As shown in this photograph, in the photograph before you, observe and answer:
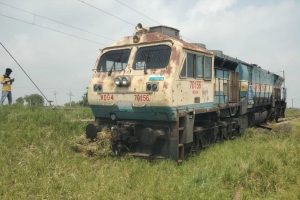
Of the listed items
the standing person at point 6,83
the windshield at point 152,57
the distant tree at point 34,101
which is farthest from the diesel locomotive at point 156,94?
the distant tree at point 34,101

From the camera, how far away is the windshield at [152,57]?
957cm

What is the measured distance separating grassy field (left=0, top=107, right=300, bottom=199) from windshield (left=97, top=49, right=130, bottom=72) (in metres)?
2.41

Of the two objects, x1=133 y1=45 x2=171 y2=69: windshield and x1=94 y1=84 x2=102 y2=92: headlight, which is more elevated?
x1=133 y1=45 x2=171 y2=69: windshield

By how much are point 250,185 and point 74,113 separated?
9562mm

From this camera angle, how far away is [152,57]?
9812 mm

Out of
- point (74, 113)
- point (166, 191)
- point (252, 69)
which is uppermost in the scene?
point (252, 69)

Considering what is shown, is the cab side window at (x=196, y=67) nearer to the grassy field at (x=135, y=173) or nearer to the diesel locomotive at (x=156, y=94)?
the diesel locomotive at (x=156, y=94)

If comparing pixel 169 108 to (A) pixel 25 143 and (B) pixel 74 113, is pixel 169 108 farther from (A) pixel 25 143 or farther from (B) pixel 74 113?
(B) pixel 74 113

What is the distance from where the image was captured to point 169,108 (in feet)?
29.7

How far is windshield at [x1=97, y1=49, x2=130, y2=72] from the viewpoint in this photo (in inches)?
409

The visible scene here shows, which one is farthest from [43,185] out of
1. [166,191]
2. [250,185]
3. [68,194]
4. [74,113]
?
[74,113]

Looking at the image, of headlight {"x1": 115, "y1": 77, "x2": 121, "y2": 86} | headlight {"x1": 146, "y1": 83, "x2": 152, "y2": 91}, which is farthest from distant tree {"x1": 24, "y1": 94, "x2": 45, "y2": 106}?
headlight {"x1": 146, "y1": 83, "x2": 152, "y2": 91}

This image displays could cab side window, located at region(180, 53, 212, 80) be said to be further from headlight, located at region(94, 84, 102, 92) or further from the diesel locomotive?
headlight, located at region(94, 84, 102, 92)

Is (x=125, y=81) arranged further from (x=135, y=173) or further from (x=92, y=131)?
(x=135, y=173)
